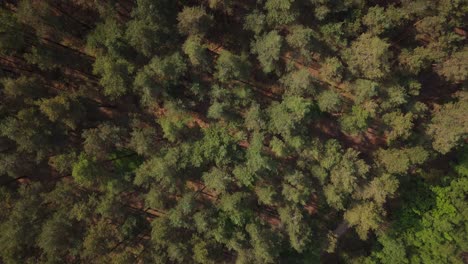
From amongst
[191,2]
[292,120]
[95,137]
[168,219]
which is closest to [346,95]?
[292,120]

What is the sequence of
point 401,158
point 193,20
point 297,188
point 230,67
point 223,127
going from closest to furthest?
point 193,20
point 230,67
point 297,188
point 401,158
point 223,127

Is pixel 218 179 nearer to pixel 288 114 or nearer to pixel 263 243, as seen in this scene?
pixel 263 243

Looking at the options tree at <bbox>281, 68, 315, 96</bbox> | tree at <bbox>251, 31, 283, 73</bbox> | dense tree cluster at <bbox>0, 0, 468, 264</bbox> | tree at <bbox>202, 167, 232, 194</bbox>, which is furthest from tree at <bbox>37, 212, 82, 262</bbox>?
tree at <bbox>281, 68, 315, 96</bbox>

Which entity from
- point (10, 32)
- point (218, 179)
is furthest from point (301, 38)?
point (10, 32)

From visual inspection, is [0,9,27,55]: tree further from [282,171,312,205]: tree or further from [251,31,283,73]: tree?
[282,171,312,205]: tree

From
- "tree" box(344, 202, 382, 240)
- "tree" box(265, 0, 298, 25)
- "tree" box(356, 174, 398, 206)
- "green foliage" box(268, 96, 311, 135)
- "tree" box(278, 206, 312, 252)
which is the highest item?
"tree" box(265, 0, 298, 25)
